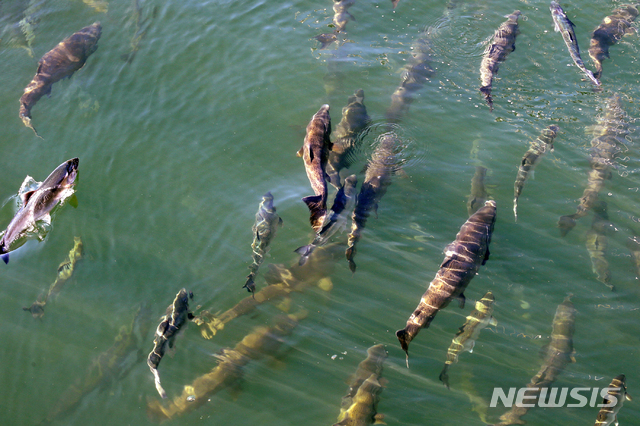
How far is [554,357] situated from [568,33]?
6194 millimetres

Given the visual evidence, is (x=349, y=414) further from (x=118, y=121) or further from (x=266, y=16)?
(x=266, y=16)

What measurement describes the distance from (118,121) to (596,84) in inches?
340

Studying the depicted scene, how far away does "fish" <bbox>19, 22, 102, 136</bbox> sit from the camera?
844 cm

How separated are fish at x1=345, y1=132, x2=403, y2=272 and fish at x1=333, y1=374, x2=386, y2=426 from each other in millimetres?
1567

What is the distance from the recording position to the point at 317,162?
636 centimetres

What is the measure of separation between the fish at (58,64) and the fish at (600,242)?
30.8 feet

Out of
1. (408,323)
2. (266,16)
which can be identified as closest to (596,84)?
(408,323)

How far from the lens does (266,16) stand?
996 centimetres

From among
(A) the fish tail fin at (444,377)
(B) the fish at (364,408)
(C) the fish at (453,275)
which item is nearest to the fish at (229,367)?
(B) the fish at (364,408)

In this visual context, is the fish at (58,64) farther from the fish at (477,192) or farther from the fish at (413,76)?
the fish at (477,192)

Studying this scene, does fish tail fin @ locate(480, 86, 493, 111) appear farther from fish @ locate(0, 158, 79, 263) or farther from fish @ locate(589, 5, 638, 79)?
fish @ locate(0, 158, 79, 263)

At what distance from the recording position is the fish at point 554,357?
4.95 m

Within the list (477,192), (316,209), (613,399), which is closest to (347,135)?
(316,209)

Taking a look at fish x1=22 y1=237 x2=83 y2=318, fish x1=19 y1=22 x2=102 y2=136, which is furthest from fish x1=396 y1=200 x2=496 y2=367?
fish x1=19 y1=22 x2=102 y2=136
